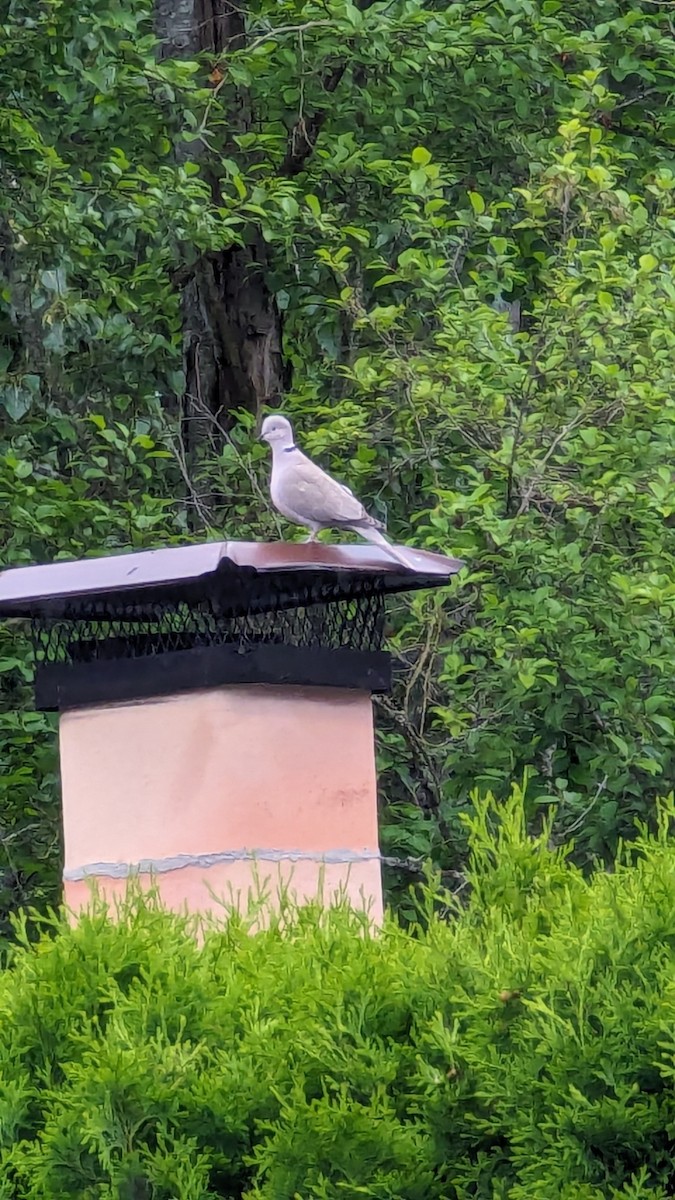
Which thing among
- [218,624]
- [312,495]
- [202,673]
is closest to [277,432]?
[312,495]

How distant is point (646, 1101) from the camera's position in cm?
261

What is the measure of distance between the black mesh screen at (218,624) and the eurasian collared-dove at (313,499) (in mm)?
385

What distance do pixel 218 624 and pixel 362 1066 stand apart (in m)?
1.37

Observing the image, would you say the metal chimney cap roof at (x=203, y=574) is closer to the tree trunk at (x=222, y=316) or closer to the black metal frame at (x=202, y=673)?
the black metal frame at (x=202, y=673)

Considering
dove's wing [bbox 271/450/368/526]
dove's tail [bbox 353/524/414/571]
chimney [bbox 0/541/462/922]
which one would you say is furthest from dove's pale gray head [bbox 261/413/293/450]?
chimney [bbox 0/541/462/922]

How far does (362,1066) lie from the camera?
2789mm

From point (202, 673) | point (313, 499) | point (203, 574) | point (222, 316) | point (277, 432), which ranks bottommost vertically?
point (202, 673)

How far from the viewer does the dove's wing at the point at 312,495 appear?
4.74m

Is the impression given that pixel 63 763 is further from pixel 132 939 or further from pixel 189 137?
pixel 189 137

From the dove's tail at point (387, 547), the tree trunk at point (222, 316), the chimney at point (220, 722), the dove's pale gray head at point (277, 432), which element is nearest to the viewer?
the chimney at point (220, 722)

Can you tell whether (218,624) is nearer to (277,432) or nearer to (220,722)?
(220,722)

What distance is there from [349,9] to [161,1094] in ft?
18.0

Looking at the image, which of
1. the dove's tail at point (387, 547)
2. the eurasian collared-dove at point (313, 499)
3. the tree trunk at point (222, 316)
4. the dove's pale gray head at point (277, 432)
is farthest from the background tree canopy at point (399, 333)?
the dove's tail at point (387, 547)

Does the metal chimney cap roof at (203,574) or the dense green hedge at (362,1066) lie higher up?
A: the metal chimney cap roof at (203,574)
